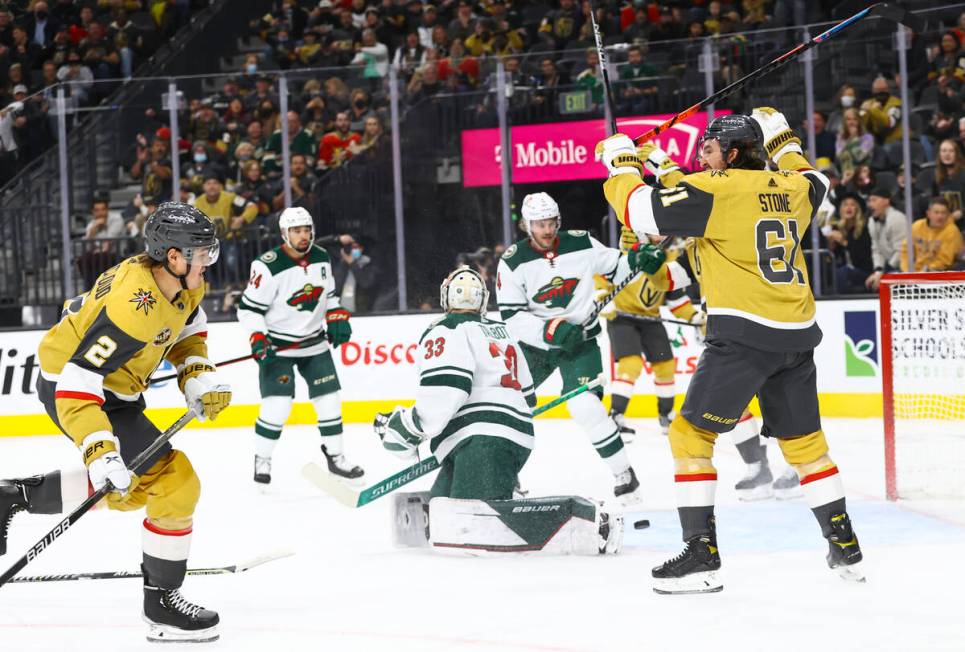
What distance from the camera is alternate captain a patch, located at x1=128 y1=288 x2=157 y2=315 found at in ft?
10.4

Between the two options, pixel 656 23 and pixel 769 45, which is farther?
pixel 656 23

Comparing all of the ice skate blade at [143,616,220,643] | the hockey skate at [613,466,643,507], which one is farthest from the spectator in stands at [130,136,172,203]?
the ice skate blade at [143,616,220,643]

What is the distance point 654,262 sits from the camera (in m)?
5.33

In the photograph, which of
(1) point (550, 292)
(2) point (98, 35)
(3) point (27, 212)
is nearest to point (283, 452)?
(1) point (550, 292)

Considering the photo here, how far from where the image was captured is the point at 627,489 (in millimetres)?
5125

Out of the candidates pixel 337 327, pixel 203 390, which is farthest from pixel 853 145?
pixel 203 390

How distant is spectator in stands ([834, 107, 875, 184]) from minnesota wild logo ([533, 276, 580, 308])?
3372 millimetres

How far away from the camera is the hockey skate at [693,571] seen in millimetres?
3641

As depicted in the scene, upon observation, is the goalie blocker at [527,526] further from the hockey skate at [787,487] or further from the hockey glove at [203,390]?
the hockey skate at [787,487]

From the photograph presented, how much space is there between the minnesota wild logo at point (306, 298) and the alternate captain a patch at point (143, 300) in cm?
276

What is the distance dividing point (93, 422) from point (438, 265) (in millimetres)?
5533

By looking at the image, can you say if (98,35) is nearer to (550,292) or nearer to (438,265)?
(438,265)

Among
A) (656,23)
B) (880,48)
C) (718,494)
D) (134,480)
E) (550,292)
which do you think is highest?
(656,23)

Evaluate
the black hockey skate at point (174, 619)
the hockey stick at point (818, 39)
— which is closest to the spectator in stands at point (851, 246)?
the hockey stick at point (818, 39)
